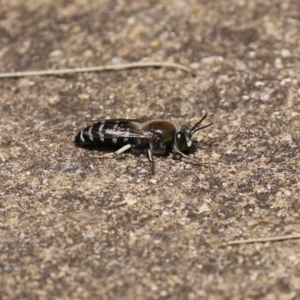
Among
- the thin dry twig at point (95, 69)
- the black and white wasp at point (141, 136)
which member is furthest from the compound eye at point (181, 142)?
the thin dry twig at point (95, 69)

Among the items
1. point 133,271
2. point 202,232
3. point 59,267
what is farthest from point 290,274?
point 59,267

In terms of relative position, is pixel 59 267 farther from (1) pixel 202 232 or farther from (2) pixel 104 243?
(1) pixel 202 232

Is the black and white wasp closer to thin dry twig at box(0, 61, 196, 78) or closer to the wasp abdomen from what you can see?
the wasp abdomen

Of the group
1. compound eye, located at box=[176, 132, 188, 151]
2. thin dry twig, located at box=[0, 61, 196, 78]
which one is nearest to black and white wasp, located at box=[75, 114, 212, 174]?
compound eye, located at box=[176, 132, 188, 151]

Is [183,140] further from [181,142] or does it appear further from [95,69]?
[95,69]

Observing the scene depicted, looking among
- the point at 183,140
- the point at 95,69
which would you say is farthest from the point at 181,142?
the point at 95,69

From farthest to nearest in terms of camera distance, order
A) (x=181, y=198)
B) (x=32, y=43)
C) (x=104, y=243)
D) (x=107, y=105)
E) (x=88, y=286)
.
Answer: (x=32, y=43), (x=107, y=105), (x=181, y=198), (x=104, y=243), (x=88, y=286)

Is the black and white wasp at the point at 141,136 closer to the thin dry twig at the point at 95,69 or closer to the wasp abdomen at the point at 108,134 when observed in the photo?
the wasp abdomen at the point at 108,134
